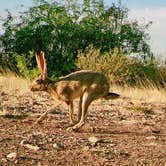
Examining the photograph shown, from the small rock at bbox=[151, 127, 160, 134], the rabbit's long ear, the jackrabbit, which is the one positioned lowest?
the small rock at bbox=[151, 127, 160, 134]

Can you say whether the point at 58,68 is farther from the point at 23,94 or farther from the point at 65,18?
the point at 23,94

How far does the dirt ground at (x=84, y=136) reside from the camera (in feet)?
27.9

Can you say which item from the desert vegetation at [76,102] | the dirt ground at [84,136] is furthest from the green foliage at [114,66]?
the dirt ground at [84,136]

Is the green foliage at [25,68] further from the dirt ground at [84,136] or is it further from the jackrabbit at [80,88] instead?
the jackrabbit at [80,88]

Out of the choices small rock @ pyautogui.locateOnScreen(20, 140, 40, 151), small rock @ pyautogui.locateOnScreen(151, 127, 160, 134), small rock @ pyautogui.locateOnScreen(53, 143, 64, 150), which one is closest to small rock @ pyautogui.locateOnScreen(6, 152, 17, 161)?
small rock @ pyautogui.locateOnScreen(20, 140, 40, 151)

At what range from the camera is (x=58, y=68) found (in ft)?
105

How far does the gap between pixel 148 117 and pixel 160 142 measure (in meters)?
3.35

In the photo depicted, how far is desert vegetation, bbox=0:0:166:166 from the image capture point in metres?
8.93

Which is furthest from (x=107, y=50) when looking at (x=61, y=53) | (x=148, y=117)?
(x=148, y=117)

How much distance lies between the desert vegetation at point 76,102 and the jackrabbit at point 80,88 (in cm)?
38

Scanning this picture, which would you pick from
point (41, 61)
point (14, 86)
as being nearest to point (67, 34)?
point (14, 86)

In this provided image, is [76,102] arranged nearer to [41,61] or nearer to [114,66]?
[41,61]

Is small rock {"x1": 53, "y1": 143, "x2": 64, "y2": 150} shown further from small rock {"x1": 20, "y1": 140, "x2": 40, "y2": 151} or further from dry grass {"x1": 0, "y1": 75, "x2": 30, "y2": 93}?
dry grass {"x1": 0, "y1": 75, "x2": 30, "y2": 93}

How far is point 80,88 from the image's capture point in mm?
11562
